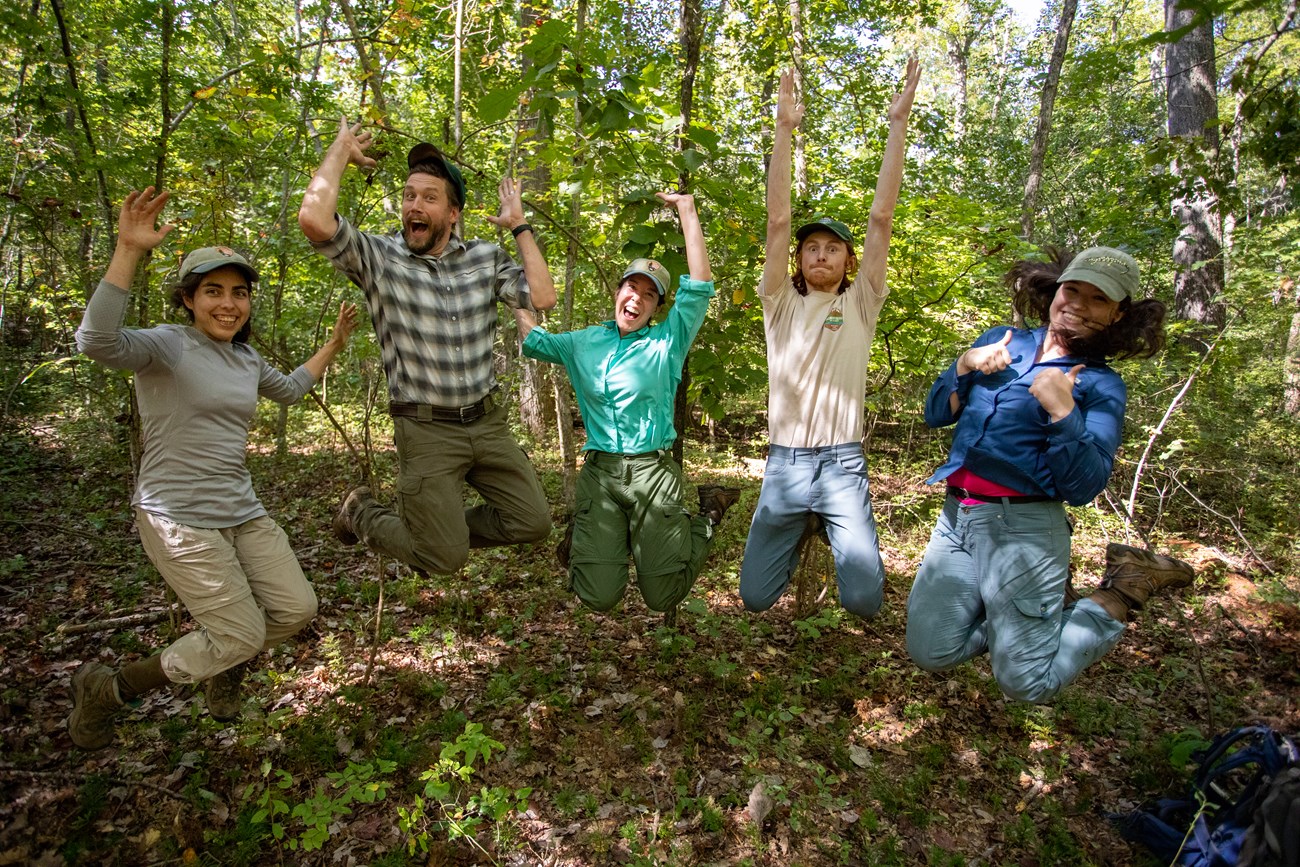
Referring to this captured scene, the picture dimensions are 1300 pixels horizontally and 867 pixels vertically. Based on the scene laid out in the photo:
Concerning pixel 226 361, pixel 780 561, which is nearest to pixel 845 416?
pixel 780 561

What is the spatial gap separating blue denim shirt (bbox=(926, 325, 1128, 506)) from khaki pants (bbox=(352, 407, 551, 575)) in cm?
252

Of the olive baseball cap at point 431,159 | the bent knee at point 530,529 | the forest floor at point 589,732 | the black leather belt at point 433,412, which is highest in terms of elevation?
the olive baseball cap at point 431,159

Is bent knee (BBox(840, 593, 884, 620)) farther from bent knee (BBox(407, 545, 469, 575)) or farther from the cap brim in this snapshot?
the cap brim

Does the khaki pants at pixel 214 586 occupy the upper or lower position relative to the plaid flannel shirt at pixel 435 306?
lower

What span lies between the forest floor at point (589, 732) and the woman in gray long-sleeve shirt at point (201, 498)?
57 cm

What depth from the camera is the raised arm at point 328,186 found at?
3439 millimetres

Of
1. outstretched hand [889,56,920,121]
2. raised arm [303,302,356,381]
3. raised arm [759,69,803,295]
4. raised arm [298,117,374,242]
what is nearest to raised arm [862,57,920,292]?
outstretched hand [889,56,920,121]

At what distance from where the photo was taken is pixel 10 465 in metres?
9.00

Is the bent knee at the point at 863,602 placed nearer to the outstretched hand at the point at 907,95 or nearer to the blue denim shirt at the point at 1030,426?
the blue denim shirt at the point at 1030,426

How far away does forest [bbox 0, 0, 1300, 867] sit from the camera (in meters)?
3.75

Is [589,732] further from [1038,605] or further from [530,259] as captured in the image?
[530,259]

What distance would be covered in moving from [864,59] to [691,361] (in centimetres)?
821

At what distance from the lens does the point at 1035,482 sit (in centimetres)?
345

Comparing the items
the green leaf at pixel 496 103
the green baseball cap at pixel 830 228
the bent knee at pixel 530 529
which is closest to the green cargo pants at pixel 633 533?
the bent knee at pixel 530 529
